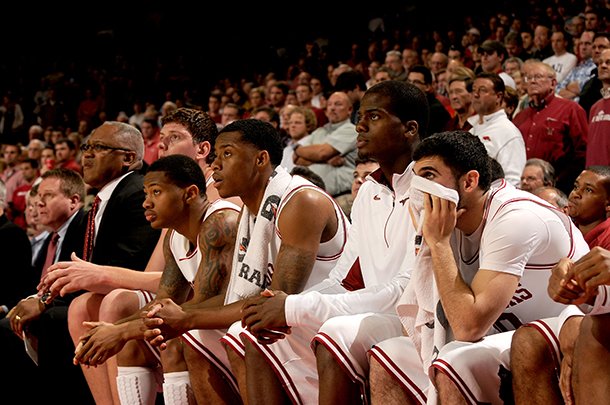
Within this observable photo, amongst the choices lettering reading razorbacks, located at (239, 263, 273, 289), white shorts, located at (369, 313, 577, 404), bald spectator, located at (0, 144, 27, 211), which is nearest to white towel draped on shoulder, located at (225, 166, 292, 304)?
lettering reading razorbacks, located at (239, 263, 273, 289)

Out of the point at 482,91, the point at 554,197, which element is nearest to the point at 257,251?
the point at 554,197

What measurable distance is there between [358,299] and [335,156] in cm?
361

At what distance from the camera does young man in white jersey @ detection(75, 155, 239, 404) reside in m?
3.94

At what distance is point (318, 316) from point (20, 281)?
10.0 ft

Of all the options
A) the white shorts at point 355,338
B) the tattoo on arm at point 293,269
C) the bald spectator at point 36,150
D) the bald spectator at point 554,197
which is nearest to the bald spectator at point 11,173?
the bald spectator at point 36,150

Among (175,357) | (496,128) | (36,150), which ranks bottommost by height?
(36,150)

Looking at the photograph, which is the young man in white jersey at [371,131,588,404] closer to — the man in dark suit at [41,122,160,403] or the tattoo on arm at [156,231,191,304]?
the tattoo on arm at [156,231,191,304]

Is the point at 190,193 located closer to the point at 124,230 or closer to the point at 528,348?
the point at 124,230

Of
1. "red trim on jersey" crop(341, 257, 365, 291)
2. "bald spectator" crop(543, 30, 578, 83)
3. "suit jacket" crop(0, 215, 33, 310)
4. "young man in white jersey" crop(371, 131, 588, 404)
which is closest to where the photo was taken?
"young man in white jersey" crop(371, 131, 588, 404)

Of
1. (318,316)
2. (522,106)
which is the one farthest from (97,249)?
(522,106)

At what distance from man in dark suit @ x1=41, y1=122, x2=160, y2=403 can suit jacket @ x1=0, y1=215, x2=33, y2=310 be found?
2.75 feet

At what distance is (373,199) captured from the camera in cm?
365

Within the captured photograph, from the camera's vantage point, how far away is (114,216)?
4.83m

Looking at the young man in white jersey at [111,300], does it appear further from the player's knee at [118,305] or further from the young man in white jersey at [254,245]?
the young man in white jersey at [254,245]
